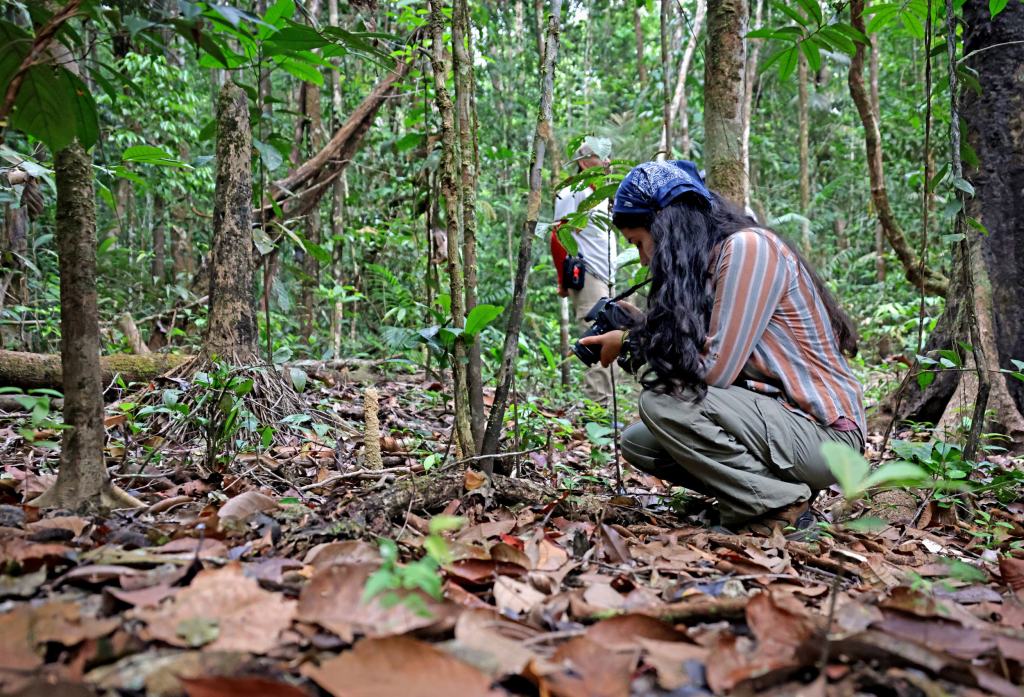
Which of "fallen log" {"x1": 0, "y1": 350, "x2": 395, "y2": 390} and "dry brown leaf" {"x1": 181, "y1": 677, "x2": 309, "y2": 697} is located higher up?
"fallen log" {"x1": 0, "y1": 350, "x2": 395, "y2": 390}

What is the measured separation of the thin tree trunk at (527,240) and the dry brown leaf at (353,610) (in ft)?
3.49

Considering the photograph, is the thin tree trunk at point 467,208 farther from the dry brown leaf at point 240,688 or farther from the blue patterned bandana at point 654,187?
the dry brown leaf at point 240,688

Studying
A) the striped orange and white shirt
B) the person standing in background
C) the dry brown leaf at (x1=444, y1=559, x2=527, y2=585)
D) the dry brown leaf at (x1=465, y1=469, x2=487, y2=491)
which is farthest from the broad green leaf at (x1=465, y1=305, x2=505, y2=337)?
the person standing in background

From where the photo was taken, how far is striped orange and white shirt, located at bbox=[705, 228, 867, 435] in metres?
2.21

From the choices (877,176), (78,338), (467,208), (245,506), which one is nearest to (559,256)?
(467,208)

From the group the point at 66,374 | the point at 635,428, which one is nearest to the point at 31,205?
the point at 66,374

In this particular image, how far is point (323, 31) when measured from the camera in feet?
6.39

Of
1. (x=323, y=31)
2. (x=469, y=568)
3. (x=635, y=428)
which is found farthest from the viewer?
(x=635, y=428)

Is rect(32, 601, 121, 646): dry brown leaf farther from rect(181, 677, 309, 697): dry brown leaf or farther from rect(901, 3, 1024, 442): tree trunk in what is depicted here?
rect(901, 3, 1024, 442): tree trunk

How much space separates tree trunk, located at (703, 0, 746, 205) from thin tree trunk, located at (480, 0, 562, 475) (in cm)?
117

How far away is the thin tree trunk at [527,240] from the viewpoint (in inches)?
88.2

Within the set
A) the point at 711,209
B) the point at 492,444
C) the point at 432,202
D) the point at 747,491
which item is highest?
the point at 432,202

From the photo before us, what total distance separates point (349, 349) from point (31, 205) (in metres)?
3.02

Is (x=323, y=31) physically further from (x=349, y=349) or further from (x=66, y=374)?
(x=349, y=349)
